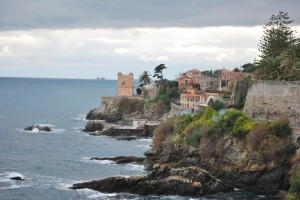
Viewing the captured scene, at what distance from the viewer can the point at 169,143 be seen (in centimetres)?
5531

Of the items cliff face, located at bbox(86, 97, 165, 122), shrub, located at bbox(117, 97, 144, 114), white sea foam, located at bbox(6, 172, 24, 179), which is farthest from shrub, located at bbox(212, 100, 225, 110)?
shrub, located at bbox(117, 97, 144, 114)

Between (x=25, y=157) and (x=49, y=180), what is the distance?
1296 cm

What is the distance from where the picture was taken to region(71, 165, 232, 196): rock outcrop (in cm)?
4506

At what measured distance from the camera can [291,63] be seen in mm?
55500

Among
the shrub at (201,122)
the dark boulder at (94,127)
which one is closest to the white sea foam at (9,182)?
the shrub at (201,122)

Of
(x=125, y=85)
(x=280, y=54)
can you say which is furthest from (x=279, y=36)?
(x=125, y=85)

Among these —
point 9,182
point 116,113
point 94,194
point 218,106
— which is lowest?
point 94,194

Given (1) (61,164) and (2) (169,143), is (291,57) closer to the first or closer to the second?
(2) (169,143)

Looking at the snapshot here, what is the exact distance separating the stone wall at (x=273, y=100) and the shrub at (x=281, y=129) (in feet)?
9.65

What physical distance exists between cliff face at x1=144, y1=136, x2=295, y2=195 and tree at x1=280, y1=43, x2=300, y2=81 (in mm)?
9720

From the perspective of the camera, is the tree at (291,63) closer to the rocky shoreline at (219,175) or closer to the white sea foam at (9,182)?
the rocky shoreline at (219,175)

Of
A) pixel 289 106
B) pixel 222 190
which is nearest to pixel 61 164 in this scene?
pixel 222 190

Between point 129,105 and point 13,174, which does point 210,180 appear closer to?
point 13,174

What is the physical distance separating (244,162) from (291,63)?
13119mm
